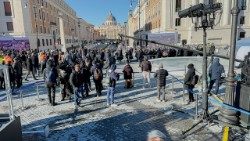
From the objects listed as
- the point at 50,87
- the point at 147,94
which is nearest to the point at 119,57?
the point at 147,94

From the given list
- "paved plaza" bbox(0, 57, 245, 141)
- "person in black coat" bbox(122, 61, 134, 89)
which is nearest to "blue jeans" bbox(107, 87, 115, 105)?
"paved plaza" bbox(0, 57, 245, 141)

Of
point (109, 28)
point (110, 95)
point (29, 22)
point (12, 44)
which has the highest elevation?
point (109, 28)

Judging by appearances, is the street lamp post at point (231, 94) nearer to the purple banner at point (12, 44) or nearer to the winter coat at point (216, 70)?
the winter coat at point (216, 70)

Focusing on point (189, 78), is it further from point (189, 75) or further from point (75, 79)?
point (75, 79)

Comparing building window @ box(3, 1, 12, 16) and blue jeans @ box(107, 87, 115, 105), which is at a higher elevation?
building window @ box(3, 1, 12, 16)

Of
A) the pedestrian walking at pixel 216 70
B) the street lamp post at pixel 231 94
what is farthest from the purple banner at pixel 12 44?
the street lamp post at pixel 231 94

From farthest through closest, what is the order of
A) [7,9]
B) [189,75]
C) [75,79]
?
[7,9], [75,79], [189,75]

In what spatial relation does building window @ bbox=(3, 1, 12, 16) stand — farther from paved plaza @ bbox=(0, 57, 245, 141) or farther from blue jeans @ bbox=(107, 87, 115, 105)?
blue jeans @ bbox=(107, 87, 115, 105)

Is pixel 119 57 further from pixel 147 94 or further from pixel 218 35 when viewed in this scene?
pixel 218 35

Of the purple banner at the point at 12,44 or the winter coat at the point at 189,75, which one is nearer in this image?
the winter coat at the point at 189,75

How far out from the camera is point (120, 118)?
897 cm

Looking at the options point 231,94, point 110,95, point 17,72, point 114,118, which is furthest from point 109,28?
point 231,94

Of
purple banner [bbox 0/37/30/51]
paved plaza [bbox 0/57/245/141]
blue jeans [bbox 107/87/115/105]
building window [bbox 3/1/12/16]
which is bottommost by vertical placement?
paved plaza [bbox 0/57/245/141]

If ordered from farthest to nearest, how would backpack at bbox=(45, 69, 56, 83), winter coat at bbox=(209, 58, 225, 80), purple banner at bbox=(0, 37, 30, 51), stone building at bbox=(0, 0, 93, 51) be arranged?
1. stone building at bbox=(0, 0, 93, 51)
2. purple banner at bbox=(0, 37, 30, 51)
3. winter coat at bbox=(209, 58, 225, 80)
4. backpack at bbox=(45, 69, 56, 83)
